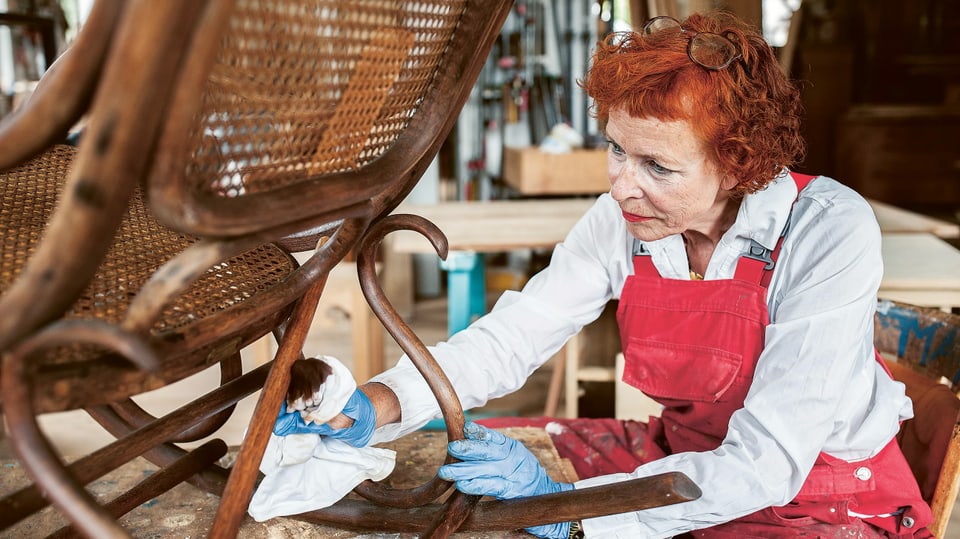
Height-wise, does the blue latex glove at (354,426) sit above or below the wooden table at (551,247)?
above

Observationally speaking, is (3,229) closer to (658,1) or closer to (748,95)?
(748,95)

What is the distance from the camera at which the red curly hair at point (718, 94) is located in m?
1.16

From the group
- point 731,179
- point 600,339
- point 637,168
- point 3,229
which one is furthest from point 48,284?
point 600,339

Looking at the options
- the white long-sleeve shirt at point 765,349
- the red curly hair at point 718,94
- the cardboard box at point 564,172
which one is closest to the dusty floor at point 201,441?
the white long-sleeve shirt at point 765,349

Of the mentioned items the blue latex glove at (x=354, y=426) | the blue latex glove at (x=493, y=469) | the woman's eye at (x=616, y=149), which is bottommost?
the blue latex glove at (x=493, y=469)

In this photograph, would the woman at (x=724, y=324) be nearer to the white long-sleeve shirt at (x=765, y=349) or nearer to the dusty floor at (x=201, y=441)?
the white long-sleeve shirt at (x=765, y=349)

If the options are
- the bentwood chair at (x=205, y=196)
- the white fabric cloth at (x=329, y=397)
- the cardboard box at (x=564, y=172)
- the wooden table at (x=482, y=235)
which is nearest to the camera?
the bentwood chair at (x=205, y=196)

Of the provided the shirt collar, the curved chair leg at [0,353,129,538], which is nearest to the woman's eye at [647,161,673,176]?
the shirt collar

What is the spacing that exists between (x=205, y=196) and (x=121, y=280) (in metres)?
0.22

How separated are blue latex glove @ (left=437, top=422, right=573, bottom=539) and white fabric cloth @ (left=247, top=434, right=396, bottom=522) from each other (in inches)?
4.4

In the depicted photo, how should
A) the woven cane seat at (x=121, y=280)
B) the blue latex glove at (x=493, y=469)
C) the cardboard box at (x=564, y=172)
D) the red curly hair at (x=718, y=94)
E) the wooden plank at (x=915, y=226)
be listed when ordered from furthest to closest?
the cardboard box at (x=564, y=172) → the wooden plank at (x=915, y=226) → the red curly hair at (x=718, y=94) → the blue latex glove at (x=493, y=469) → the woven cane seat at (x=121, y=280)

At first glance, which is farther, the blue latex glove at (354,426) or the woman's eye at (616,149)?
the woman's eye at (616,149)

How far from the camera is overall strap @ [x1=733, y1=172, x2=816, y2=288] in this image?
1265mm

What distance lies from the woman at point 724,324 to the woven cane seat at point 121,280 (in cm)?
32
